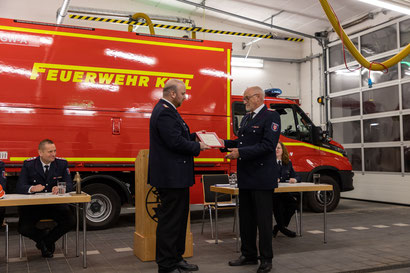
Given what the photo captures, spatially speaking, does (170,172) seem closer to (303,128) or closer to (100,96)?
(100,96)

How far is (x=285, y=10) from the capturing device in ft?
35.8

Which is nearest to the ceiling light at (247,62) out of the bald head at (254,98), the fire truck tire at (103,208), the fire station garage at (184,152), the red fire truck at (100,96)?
the fire station garage at (184,152)

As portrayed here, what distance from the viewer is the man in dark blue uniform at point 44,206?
4.40 metres

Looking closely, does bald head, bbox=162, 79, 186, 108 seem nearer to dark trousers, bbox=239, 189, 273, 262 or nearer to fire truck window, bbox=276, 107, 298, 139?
dark trousers, bbox=239, 189, 273, 262

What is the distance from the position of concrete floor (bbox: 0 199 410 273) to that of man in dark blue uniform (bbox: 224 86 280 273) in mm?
239

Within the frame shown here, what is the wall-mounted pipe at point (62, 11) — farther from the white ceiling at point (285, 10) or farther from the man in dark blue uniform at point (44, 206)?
the man in dark blue uniform at point (44, 206)

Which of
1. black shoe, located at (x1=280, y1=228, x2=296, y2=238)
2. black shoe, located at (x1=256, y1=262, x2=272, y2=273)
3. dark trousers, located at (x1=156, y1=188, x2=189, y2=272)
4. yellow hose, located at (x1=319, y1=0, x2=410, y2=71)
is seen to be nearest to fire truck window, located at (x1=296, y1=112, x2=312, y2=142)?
yellow hose, located at (x1=319, y1=0, x2=410, y2=71)

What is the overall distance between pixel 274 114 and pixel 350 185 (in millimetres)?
5022

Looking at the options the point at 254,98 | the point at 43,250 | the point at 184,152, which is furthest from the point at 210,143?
the point at 43,250

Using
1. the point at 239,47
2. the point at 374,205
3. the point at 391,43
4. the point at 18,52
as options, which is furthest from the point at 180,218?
the point at 239,47

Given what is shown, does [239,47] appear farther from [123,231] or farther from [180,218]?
[180,218]

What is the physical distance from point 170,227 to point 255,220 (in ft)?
2.99

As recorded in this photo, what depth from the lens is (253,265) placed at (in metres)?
4.26

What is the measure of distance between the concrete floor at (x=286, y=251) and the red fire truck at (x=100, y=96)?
95 cm
